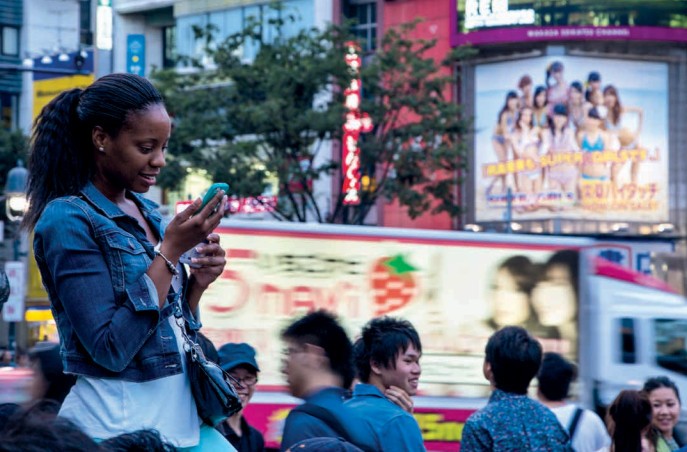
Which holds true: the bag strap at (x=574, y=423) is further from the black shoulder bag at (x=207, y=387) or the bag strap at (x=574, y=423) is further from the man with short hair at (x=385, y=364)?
the black shoulder bag at (x=207, y=387)

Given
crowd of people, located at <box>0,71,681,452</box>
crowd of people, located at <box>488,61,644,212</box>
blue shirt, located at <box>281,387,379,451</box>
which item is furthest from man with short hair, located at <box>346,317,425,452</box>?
crowd of people, located at <box>488,61,644,212</box>

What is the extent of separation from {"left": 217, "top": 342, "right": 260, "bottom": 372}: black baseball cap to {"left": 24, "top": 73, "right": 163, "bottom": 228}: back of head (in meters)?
4.20

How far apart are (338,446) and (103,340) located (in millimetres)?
571

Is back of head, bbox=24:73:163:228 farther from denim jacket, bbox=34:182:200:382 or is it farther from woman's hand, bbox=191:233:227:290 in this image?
woman's hand, bbox=191:233:227:290

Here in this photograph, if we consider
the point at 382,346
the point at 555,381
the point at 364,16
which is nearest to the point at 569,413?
the point at 555,381

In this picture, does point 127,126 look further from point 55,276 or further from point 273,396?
point 273,396

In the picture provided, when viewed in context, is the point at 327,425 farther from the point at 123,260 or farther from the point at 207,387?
the point at 123,260

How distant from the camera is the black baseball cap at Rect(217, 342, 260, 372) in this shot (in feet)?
23.9

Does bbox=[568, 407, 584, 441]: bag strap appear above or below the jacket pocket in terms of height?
below

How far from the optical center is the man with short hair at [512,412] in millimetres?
5348

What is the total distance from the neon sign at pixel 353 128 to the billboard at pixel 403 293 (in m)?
14.6

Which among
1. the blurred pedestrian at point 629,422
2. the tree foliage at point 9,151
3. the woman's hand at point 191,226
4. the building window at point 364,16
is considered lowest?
the blurred pedestrian at point 629,422

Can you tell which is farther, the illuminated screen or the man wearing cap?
the illuminated screen

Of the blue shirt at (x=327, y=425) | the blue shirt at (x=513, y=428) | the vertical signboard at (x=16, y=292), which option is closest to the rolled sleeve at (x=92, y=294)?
the blue shirt at (x=327, y=425)
